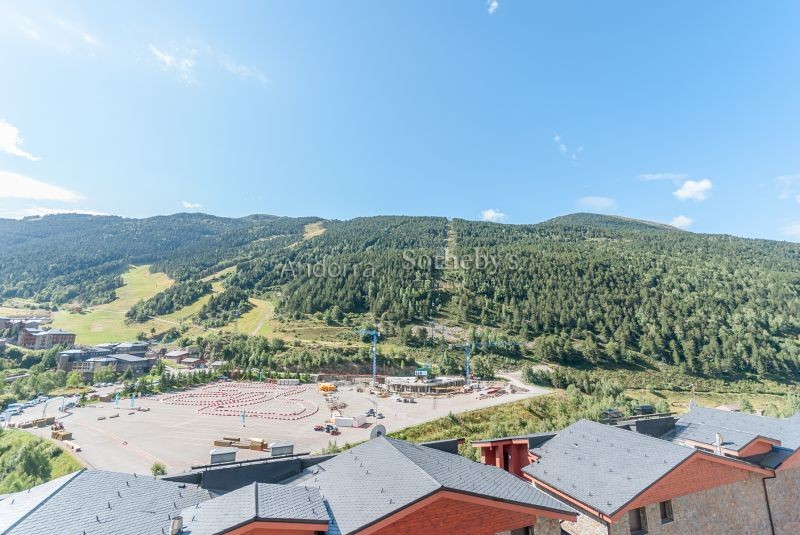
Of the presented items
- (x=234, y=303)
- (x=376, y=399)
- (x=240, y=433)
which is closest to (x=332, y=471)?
(x=240, y=433)

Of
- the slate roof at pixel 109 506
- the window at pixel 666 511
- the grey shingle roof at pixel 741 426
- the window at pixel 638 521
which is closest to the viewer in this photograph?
the slate roof at pixel 109 506

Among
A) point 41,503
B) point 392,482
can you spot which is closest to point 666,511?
point 392,482

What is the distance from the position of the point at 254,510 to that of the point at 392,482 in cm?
349

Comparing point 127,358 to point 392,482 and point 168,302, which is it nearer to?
point 168,302

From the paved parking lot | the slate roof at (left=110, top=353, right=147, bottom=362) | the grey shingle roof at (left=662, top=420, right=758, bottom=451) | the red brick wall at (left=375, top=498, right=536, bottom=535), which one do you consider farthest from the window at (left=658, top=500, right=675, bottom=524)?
the slate roof at (left=110, top=353, right=147, bottom=362)

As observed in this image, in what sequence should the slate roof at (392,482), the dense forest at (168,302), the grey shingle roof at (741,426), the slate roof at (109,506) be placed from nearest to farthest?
1. the slate roof at (109,506)
2. the slate roof at (392,482)
3. the grey shingle roof at (741,426)
4. the dense forest at (168,302)

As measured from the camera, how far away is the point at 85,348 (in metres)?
92.5

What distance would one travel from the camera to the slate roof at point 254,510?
7.50 metres

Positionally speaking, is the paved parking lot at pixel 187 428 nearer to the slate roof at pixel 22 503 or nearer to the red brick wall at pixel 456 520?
the slate roof at pixel 22 503

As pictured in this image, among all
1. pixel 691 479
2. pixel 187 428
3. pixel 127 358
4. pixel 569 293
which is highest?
pixel 569 293

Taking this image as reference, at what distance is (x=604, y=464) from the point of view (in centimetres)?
1307

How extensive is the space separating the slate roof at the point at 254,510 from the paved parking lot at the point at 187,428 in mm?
24693

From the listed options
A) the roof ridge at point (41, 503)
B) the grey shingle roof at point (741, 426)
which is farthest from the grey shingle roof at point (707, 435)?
the roof ridge at point (41, 503)

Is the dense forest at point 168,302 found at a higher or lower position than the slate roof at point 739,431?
higher
